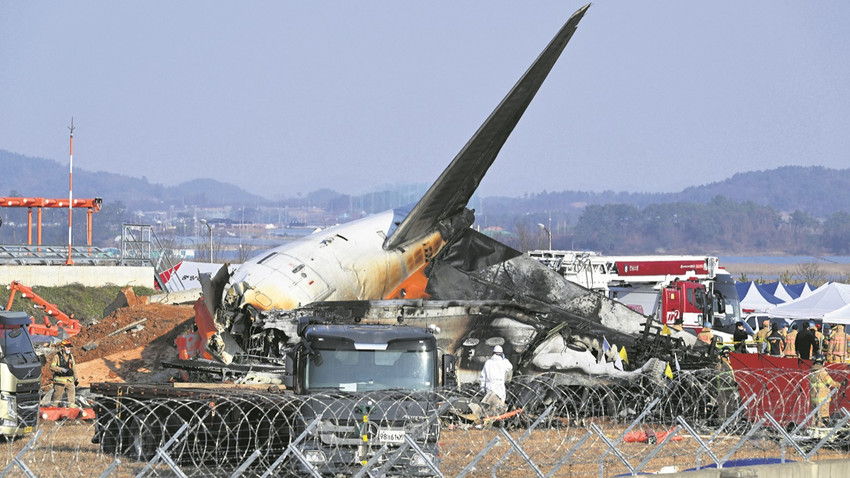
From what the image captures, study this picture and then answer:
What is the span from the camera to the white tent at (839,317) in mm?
42438

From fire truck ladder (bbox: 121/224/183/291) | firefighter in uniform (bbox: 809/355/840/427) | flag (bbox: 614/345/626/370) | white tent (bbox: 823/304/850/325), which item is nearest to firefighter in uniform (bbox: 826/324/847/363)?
flag (bbox: 614/345/626/370)

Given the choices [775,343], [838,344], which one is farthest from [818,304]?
[775,343]

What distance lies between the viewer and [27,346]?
2092cm

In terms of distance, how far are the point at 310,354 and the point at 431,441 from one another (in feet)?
8.77

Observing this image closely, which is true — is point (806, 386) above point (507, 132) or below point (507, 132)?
below

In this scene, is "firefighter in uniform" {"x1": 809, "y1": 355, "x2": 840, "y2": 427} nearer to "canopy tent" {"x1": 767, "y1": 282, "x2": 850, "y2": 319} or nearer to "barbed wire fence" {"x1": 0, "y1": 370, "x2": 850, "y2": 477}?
"barbed wire fence" {"x1": 0, "y1": 370, "x2": 850, "y2": 477}

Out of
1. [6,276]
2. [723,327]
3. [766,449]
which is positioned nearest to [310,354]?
[766,449]

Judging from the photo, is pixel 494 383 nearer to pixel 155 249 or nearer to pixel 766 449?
pixel 766 449

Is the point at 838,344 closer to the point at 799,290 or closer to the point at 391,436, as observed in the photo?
the point at 391,436

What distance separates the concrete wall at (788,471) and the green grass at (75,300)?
38759mm

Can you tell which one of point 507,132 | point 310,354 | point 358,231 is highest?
point 507,132

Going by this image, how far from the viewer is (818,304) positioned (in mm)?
47500

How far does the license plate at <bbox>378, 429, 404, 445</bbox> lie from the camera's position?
15.0 metres

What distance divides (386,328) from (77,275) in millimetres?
39108
